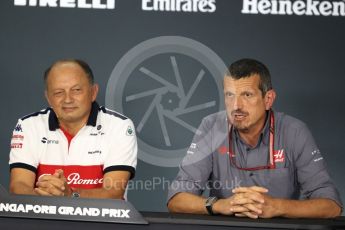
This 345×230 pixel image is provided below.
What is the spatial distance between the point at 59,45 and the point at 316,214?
173cm

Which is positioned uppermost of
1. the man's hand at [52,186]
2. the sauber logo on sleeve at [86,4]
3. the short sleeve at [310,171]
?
the sauber logo on sleeve at [86,4]

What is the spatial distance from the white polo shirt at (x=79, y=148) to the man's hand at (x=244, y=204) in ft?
2.07

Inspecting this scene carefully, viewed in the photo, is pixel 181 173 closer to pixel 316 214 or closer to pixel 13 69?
pixel 316 214

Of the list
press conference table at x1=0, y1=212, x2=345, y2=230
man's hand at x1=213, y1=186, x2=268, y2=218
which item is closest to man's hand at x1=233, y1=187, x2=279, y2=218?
man's hand at x1=213, y1=186, x2=268, y2=218

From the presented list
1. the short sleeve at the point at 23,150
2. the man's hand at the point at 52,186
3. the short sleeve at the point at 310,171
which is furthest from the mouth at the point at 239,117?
the short sleeve at the point at 23,150

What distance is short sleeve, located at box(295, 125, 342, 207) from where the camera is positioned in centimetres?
270

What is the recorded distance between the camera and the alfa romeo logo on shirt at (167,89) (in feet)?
12.0

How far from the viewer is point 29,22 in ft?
12.1

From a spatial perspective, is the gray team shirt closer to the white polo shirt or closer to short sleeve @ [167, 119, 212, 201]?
short sleeve @ [167, 119, 212, 201]

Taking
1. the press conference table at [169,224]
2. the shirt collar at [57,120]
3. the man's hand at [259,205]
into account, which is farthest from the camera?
the shirt collar at [57,120]

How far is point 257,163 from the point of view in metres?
2.90

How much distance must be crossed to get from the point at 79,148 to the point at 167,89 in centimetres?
81

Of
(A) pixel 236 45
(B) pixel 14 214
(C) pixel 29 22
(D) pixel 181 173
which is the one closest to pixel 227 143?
(D) pixel 181 173

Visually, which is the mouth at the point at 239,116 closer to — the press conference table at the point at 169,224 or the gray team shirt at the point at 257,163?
the gray team shirt at the point at 257,163
